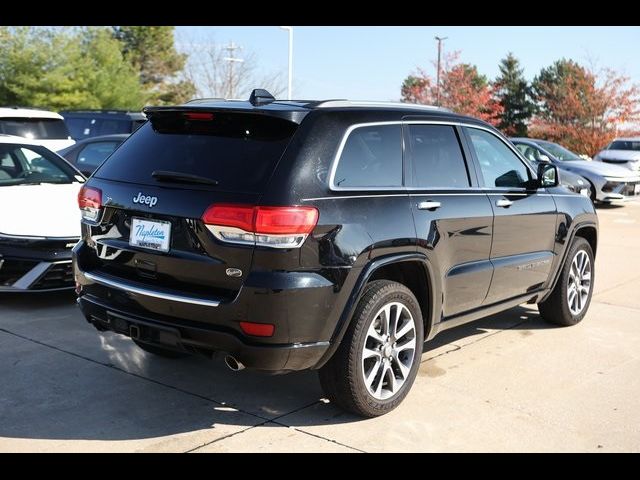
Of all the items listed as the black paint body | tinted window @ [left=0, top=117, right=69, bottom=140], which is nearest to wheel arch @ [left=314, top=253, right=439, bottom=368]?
the black paint body

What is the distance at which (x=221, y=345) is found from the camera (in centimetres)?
386

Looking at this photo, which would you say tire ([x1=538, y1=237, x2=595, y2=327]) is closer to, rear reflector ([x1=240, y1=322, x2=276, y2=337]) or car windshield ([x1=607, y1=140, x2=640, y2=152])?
rear reflector ([x1=240, y1=322, x2=276, y2=337])

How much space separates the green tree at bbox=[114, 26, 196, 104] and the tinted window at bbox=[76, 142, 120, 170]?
44.8 meters

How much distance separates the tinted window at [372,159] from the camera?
4219 mm

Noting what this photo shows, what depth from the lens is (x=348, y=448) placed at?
12.9ft

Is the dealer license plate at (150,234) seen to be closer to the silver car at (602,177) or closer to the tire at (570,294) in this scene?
the tire at (570,294)

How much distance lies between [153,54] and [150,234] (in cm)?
5455

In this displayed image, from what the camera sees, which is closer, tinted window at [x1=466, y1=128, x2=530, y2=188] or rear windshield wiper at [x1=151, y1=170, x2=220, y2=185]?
rear windshield wiper at [x1=151, y1=170, x2=220, y2=185]

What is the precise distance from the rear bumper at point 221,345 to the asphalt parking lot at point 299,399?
0.45m

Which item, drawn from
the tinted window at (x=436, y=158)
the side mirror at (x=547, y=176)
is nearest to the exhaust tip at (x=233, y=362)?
the tinted window at (x=436, y=158)

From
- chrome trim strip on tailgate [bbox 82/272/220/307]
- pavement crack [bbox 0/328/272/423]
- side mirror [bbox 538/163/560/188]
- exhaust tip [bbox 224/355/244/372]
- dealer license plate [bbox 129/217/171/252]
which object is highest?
side mirror [bbox 538/163/560/188]

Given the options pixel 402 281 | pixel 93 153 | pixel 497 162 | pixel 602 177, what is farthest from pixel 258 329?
pixel 602 177

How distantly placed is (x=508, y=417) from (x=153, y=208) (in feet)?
7.67

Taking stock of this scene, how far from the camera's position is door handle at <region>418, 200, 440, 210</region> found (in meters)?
4.58
